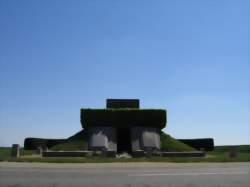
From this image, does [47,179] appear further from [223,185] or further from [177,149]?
[177,149]

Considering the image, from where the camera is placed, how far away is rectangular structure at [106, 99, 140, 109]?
45.2 meters

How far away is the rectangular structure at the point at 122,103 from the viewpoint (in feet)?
148

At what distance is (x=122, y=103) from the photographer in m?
45.5

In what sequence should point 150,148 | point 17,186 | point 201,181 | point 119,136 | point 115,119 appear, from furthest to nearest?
point 119,136 < point 115,119 < point 150,148 < point 201,181 < point 17,186

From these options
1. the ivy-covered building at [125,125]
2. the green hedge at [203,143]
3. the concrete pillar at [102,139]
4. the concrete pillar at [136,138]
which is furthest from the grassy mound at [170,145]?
the green hedge at [203,143]

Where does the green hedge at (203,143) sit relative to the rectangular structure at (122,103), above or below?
below

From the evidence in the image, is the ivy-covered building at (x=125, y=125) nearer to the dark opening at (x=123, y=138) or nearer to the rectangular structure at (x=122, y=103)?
the dark opening at (x=123, y=138)

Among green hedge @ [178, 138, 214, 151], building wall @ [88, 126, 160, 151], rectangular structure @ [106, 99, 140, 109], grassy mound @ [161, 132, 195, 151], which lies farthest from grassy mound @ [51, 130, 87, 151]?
green hedge @ [178, 138, 214, 151]

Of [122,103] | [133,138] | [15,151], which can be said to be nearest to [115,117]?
[133,138]

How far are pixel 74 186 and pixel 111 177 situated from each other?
198 cm

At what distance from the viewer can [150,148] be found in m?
36.2

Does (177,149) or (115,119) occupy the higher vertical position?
(115,119)

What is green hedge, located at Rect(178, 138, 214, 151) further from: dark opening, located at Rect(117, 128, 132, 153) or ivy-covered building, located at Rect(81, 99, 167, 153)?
dark opening, located at Rect(117, 128, 132, 153)

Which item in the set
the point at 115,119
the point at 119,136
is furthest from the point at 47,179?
the point at 119,136
